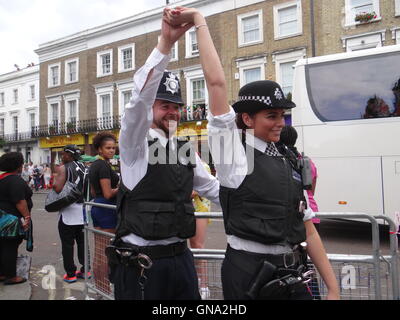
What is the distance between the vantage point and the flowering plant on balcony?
1558 centimetres

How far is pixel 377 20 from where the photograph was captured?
15.5 meters

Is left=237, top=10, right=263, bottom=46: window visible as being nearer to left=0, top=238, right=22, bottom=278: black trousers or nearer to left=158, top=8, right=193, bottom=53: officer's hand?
left=0, top=238, right=22, bottom=278: black trousers

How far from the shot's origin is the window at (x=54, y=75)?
27.6m

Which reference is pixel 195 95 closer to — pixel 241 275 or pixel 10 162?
pixel 10 162

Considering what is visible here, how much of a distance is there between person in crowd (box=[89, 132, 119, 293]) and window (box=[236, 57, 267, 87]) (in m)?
15.2

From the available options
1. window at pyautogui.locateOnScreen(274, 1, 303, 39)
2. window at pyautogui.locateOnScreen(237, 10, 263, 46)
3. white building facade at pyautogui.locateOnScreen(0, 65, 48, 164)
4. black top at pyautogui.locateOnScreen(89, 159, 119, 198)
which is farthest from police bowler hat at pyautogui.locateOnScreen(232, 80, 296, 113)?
white building facade at pyautogui.locateOnScreen(0, 65, 48, 164)

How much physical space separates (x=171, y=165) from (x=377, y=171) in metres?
6.03

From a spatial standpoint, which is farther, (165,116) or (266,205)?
(165,116)

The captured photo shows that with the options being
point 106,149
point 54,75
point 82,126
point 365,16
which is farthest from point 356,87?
point 54,75

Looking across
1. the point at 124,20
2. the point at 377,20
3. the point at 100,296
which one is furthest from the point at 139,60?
the point at 100,296

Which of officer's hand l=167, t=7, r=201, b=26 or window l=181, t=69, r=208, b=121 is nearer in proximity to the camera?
officer's hand l=167, t=7, r=201, b=26

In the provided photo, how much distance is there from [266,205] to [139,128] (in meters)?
0.70

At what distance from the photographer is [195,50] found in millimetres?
21203
